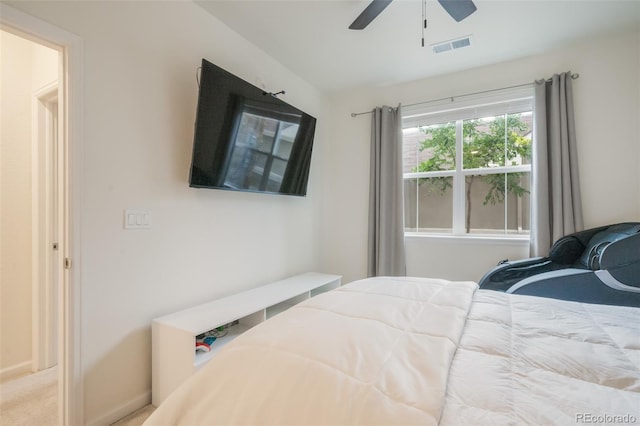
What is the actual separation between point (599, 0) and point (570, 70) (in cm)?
67

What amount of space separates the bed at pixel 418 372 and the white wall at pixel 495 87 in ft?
5.81

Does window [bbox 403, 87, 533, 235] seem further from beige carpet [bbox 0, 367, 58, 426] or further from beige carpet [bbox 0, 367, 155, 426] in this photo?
beige carpet [bbox 0, 367, 58, 426]

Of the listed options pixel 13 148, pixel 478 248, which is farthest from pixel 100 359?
pixel 478 248

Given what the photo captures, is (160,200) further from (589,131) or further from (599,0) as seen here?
(589,131)

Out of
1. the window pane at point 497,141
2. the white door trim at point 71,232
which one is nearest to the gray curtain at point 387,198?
the window pane at point 497,141

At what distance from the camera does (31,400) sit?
5.96 feet

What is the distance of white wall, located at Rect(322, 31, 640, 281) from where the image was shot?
96.3 inches

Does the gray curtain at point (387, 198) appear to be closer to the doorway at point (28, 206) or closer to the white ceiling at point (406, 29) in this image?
the white ceiling at point (406, 29)

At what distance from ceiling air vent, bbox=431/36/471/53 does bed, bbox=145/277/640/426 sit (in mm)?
2136

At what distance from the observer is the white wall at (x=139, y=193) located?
1591 millimetres

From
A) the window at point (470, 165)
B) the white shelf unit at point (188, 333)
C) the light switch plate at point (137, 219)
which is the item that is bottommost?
the white shelf unit at point (188, 333)

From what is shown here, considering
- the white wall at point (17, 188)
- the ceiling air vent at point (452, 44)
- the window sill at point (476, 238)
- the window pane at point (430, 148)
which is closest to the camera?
the white wall at point (17, 188)

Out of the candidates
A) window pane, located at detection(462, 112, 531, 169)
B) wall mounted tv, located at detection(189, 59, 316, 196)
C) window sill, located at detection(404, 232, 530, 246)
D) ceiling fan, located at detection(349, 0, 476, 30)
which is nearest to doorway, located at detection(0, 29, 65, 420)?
wall mounted tv, located at detection(189, 59, 316, 196)

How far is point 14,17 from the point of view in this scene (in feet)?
4.34
